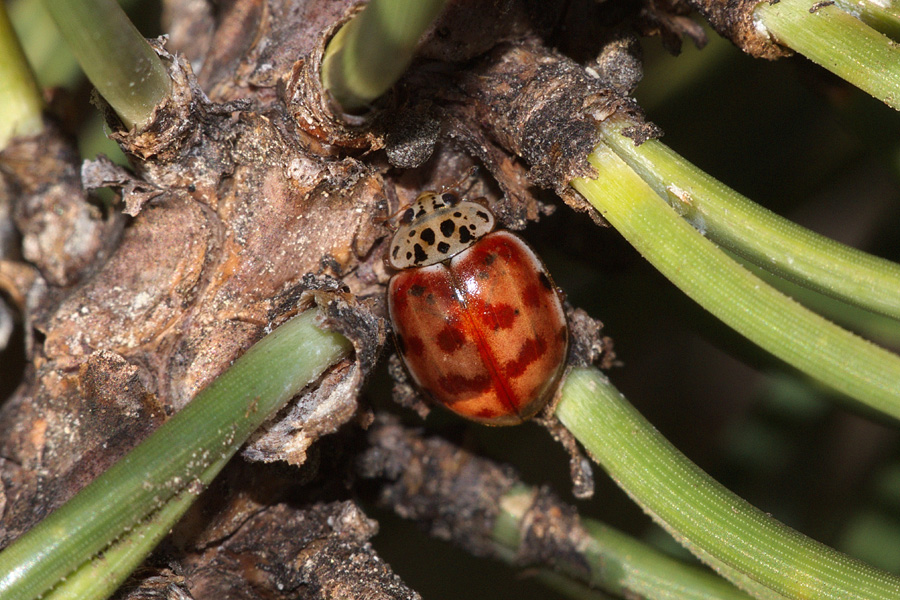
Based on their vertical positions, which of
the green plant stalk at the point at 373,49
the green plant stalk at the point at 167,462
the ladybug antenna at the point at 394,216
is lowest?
the green plant stalk at the point at 167,462

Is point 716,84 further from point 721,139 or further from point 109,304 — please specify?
point 109,304

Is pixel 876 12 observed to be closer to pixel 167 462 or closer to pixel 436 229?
pixel 436 229

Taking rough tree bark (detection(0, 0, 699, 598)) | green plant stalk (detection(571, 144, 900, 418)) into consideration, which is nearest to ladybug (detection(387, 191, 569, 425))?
rough tree bark (detection(0, 0, 699, 598))

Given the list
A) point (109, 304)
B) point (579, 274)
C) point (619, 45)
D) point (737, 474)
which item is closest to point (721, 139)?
point (579, 274)

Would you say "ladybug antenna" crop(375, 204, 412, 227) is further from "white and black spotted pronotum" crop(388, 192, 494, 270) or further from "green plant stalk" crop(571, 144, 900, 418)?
"green plant stalk" crop(571, 144, 900, 418)

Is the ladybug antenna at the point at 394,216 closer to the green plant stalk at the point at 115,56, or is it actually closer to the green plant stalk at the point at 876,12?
the green plant stalk at the point at 115,56

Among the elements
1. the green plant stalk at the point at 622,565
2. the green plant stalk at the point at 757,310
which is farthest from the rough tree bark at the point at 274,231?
the green plant stalk at the point at 622,565

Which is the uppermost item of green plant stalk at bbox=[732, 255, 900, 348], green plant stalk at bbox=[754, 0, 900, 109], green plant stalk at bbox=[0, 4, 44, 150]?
green plant stalk at bbox=[754, 0, 900, 109]
